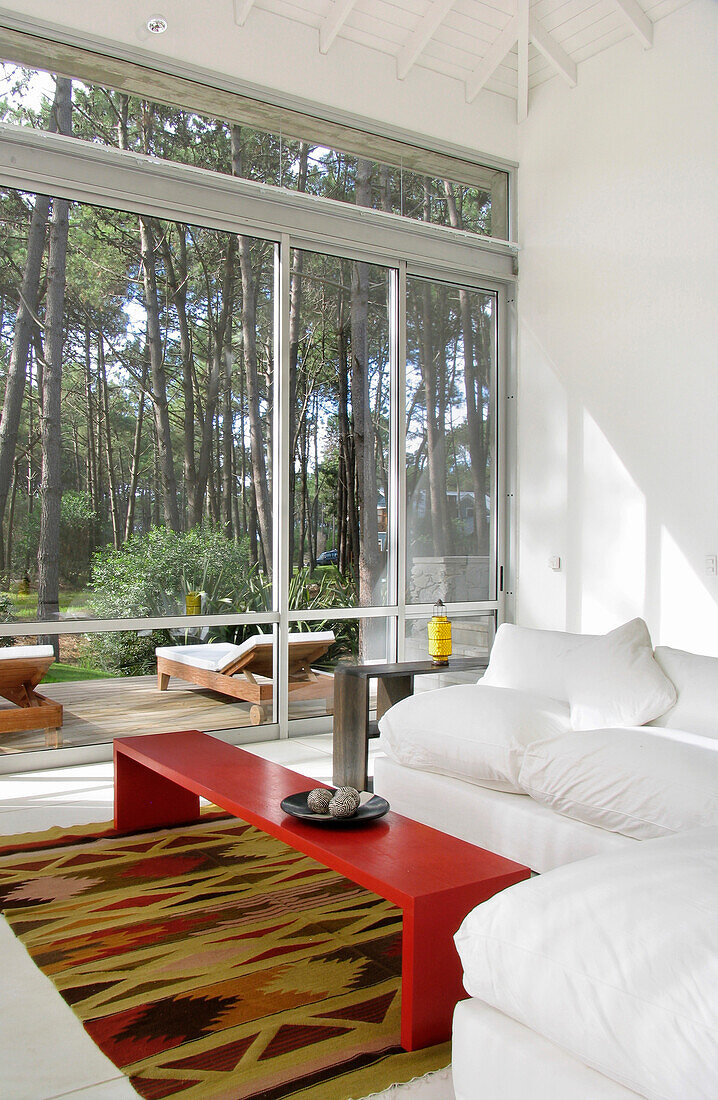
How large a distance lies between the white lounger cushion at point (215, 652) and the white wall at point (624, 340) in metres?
1.96

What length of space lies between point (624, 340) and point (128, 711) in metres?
3.67

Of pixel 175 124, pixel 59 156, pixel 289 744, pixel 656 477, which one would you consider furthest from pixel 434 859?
pixel 175 124

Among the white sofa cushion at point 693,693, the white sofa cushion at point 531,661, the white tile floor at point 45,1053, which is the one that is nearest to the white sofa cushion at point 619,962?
the white tile floor at point 45,1053

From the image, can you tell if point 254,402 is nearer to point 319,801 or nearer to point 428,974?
point 319,801

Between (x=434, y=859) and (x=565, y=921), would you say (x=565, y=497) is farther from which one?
(x=565, y=921)

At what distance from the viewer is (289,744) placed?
5359 millimetres

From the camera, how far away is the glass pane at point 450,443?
6.18m

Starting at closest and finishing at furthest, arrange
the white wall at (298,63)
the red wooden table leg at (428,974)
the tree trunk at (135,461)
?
the red wooden table leg at (428,974), the white wall at (298,63), the tree trunk at (135,461)

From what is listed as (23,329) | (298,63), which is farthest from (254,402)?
(298,63)

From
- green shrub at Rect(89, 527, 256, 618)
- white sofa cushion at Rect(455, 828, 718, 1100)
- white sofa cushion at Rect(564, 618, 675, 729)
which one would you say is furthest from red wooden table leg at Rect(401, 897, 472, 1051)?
green shrub at Rect(89, 527, 256, 618)

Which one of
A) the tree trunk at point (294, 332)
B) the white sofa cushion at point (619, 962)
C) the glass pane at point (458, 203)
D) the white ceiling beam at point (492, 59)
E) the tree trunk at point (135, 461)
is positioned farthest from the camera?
the glass pane at point (458, 203)

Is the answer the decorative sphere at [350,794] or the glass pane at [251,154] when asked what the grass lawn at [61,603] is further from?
the decorative sphere at [350,794]

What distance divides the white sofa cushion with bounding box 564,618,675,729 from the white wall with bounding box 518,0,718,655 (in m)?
2.12

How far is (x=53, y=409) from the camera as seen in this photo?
4.80 metres
